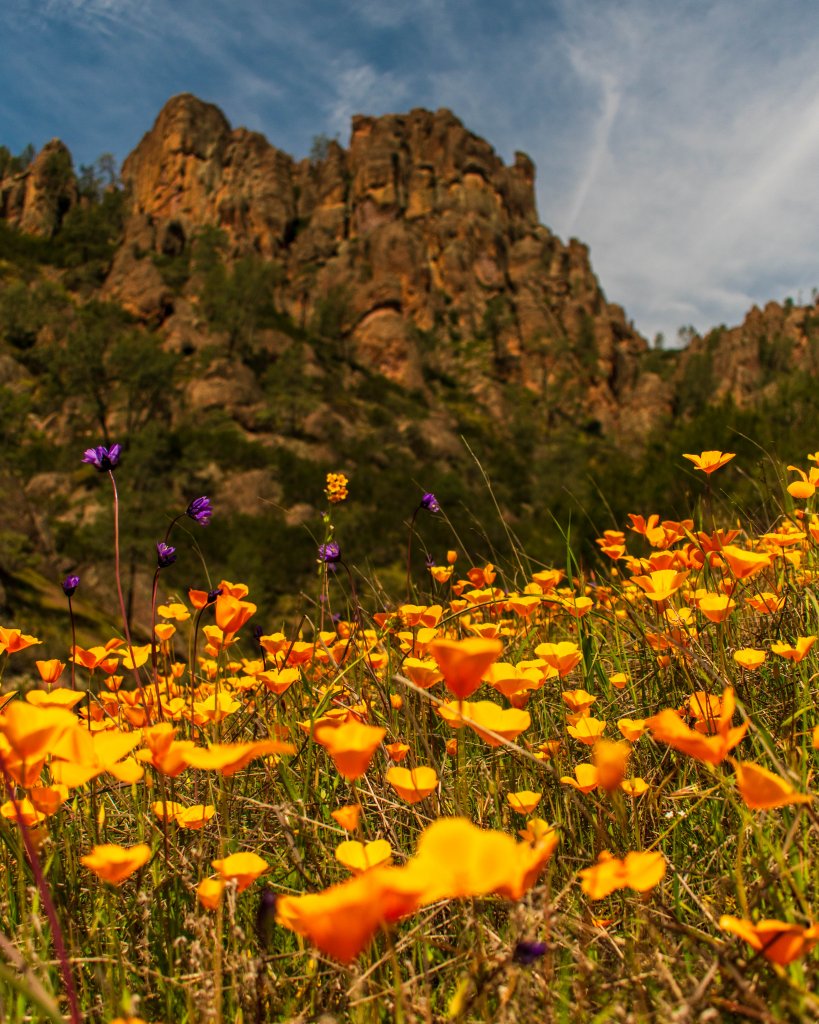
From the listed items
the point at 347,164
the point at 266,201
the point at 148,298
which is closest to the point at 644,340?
the point at 347,164

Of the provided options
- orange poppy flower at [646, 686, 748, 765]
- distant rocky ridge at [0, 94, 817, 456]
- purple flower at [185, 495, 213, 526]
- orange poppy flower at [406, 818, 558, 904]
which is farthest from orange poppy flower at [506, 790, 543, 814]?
distant rocky ridge at [0, 94, 817, 456]

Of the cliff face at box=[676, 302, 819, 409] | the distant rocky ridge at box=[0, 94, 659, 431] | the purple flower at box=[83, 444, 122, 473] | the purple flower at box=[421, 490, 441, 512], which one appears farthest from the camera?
the cliff face at box=[676, 302, 819, 409]

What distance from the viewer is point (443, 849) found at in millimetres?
463

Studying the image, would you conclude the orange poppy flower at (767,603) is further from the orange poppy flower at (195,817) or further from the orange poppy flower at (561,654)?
the orange poppy flower at (195,817)

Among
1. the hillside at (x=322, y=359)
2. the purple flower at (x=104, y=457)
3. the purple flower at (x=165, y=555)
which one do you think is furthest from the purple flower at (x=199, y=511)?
the hillside at (x=322, y=359)

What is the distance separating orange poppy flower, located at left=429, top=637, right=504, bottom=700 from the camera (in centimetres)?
65

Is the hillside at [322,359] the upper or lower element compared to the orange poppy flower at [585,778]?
upper

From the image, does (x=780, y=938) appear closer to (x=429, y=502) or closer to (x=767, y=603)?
(x=767, y=603)

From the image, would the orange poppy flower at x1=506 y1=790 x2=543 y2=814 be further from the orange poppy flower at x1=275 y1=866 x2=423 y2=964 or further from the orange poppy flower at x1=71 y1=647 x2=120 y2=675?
the orange poppy flower at x1=71 y1=647 x2=120 y2=675

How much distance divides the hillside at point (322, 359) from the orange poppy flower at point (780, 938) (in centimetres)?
723

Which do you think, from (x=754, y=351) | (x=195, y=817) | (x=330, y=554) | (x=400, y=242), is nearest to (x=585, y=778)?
(x=195, y=817)

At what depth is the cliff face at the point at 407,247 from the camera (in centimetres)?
6053

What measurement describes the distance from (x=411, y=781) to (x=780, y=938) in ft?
1.50

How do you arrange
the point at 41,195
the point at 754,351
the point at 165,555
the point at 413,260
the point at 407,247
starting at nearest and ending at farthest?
1. the point at 165,555
2. the point at 413,260
3. the point at 407,247
4. the point at 41,195
5. the point at 754,351
